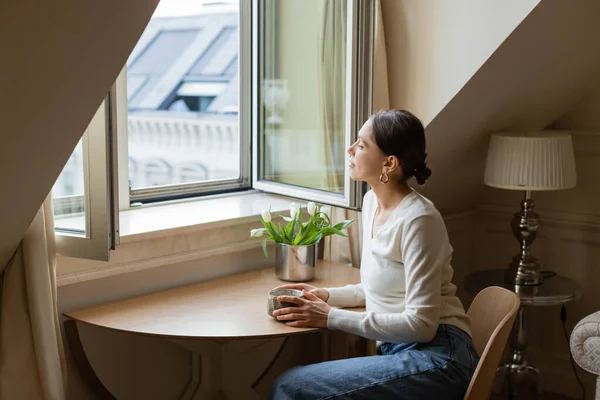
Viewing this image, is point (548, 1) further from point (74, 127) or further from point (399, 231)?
point (74, 127)

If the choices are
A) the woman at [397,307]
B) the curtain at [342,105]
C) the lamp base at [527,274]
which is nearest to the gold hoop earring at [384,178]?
the woman at [397,307]

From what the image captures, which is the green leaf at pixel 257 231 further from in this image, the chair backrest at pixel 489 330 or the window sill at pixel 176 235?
the chair backrest at pixel 489 330

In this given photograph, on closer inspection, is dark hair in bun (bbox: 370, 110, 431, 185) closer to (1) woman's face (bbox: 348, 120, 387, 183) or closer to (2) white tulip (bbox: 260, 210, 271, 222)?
(1) woman's face (bbox: 348, 120, 387, 183)

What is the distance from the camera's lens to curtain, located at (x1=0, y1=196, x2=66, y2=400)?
212cm

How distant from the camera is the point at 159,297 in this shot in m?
2.53

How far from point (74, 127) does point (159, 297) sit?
87cm

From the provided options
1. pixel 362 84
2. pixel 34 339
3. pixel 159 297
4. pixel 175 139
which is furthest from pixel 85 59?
pixel 175 139

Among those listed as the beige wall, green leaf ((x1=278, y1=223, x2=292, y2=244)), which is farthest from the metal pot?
the beige wall

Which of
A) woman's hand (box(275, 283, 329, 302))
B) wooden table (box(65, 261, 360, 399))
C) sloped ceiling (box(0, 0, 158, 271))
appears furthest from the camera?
woman's hand (box(275, 283, 329, 302))

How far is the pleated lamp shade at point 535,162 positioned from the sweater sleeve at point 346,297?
3.01 ft

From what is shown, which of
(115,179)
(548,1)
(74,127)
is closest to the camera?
(74,127)

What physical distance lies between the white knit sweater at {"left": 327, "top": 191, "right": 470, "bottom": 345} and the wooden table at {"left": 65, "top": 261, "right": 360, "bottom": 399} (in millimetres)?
176

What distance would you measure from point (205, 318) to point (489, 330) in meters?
0.80

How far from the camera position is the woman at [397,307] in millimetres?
2080
